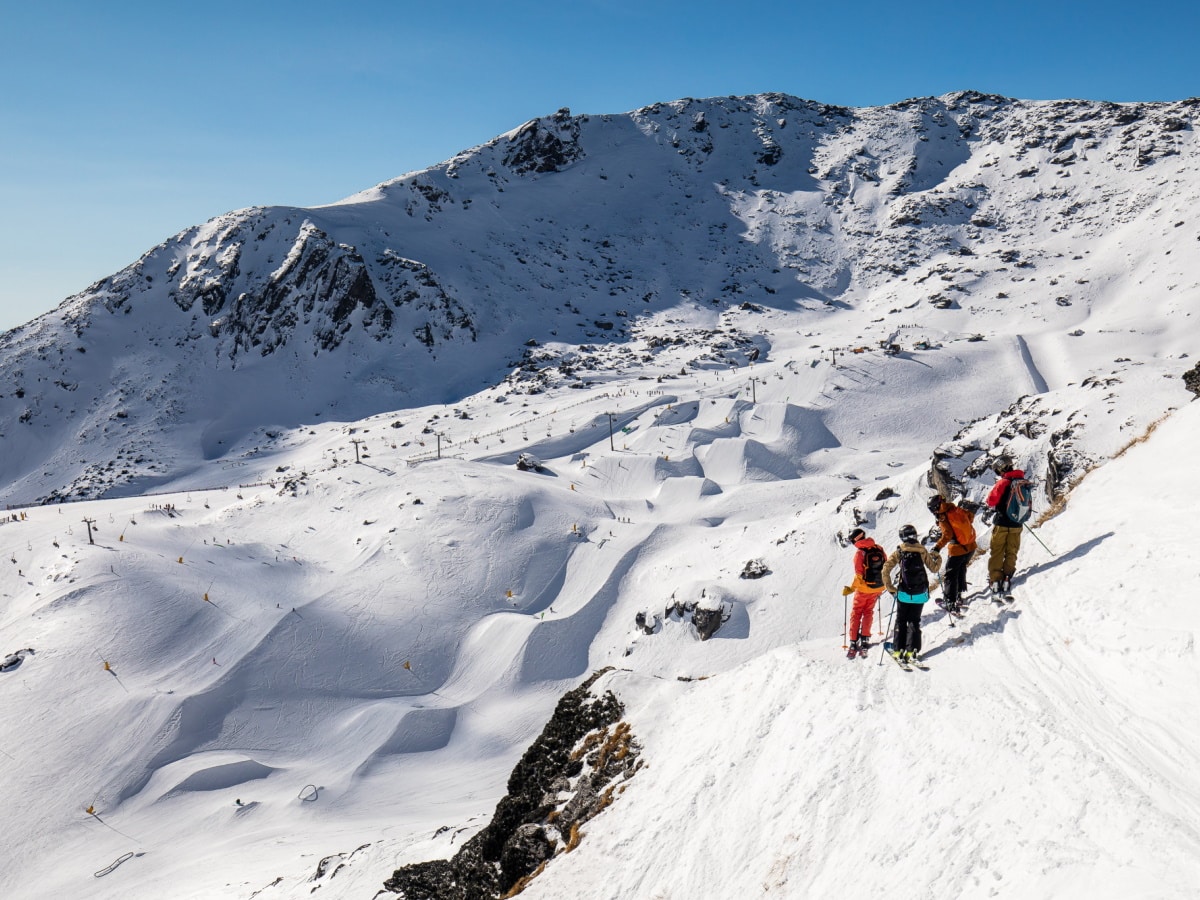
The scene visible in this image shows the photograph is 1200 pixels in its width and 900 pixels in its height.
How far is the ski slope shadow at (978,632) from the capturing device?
27.1 feet

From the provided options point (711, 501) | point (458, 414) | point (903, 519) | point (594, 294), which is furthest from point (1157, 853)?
point (594, 294)

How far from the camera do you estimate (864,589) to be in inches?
344

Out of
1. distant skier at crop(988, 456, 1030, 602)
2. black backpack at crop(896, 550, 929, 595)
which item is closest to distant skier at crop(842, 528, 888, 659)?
black backpack at crop(896, 550, 929, 595)

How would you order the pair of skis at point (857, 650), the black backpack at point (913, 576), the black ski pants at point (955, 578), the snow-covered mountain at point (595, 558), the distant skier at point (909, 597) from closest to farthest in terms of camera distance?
1. the snow-covered mountain at point (595, 558)
2. the distant skier at point (909, 597)
3. the black backpack at point (913, 576)
4. the pair of skis at point (857, 650)
5. the black ski pants at point (955, 578)

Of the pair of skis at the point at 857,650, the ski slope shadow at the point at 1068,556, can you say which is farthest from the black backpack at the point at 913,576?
the ski slope shadow at the point at 1068,556

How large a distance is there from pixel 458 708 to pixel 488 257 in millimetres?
66514

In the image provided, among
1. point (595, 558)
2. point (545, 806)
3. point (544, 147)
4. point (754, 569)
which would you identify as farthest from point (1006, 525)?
point (544, 147)

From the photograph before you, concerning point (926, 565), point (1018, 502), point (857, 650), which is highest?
point (1018, 502)

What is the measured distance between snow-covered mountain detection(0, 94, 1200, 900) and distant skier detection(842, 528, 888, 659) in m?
0.59

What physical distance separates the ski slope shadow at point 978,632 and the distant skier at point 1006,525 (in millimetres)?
426

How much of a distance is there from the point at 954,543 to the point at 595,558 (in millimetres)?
20140

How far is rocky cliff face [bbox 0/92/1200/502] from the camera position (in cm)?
6162

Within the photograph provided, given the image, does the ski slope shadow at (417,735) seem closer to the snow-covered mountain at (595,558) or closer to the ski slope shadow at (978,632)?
the snow-covered mountain at (595,558)

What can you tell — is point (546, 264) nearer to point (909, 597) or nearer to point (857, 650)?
point (857, 650)
